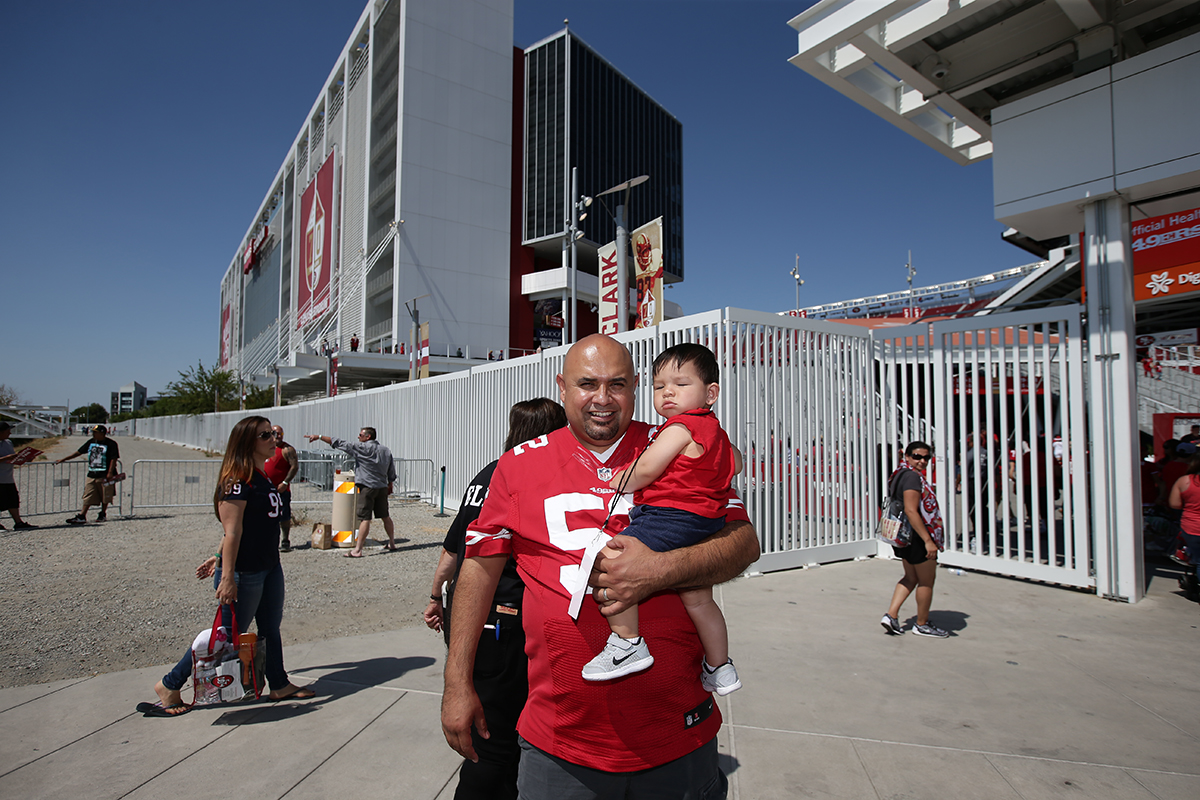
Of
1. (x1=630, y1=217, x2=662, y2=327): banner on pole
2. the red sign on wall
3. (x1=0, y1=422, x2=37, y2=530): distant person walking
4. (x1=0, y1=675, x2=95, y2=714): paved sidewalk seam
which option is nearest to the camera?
(x1=0, y1=675, x2=95, y2=714): paved sidewalk seam

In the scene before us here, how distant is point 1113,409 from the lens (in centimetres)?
628

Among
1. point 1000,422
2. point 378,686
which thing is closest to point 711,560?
point 378,686

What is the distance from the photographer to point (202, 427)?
138 feet

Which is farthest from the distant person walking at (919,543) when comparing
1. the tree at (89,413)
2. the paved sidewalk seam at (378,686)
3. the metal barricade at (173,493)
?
the tree at (89,413)

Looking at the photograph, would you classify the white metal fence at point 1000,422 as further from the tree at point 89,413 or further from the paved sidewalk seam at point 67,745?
the tree at point 89,413

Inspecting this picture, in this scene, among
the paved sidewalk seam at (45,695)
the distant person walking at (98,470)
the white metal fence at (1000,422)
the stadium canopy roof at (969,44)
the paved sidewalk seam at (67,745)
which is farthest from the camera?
the distant person walking at (98,470)

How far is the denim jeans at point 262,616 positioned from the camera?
3.73 meters

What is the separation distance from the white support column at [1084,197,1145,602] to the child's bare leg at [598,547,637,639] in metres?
6.83

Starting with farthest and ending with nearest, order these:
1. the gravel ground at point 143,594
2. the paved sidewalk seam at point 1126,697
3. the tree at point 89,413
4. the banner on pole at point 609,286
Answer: the tree at point 89,413 < the banner on pole at point 609,286 < the gravel ground at point 143,594 < the paved sidewalk seam at point 1126,697

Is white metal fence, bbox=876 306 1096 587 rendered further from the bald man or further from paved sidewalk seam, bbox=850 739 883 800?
the bald man

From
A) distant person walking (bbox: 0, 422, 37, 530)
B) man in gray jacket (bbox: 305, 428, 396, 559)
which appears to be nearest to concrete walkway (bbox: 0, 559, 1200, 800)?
man in gray jacket (bbox: 305, 428, 396, 559)

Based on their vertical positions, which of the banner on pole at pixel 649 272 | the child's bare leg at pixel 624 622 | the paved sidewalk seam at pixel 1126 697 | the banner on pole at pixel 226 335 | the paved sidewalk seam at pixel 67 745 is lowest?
the paved sidewalk seam at pixel 1126 697

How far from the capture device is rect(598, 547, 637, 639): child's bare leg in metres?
1.58

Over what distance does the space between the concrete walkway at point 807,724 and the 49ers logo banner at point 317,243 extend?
5216 cm
